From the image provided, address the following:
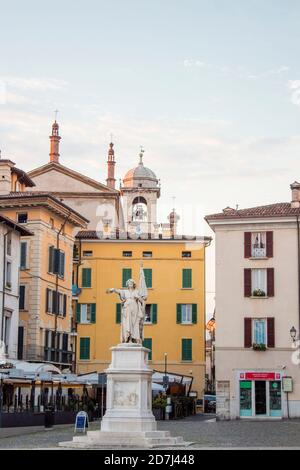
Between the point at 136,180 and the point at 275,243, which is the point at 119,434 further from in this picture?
the point at 136,180

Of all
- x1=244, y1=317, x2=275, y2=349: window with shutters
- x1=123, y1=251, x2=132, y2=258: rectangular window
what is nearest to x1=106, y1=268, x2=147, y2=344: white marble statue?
x1=244, y1=317, x2=275, y2=349: window with shutters

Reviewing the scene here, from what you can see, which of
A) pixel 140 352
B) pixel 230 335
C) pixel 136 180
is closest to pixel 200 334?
pixel 230 335

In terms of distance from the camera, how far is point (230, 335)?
53.1 metres

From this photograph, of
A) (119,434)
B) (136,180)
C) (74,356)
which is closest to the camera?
(119,434)

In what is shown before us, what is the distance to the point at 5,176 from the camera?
203 feet

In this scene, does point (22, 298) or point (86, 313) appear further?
point (86, 313)

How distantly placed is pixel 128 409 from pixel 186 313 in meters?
42.6

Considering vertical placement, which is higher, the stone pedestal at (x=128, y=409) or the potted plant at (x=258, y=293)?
the potted plant at (x=258, y=293)

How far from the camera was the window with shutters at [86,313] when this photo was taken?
225 ft

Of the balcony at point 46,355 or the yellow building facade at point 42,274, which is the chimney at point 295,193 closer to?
the yellow building facade at point 42,274

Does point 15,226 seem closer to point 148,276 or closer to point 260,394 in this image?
point 260,394

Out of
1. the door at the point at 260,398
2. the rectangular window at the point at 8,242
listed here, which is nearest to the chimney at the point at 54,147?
the rectangular window at the point at 8,242

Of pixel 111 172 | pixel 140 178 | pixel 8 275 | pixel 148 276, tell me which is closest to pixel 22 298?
pixel 8 275
